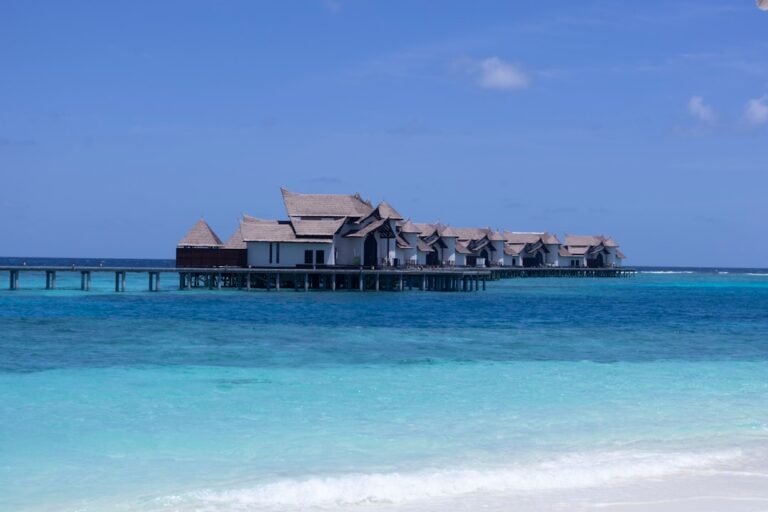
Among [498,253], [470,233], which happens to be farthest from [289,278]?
[498,253]

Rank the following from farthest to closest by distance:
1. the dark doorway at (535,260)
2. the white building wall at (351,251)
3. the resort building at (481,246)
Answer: the dark doorway at (535,260), the resort building at (481,246), the white building wall at (351,251)

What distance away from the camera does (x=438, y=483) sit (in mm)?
9055

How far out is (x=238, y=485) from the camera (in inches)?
356

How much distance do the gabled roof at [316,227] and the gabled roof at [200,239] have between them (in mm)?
4549

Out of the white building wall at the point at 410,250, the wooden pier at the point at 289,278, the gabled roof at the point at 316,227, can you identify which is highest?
the gabled roof at the point at 316,227

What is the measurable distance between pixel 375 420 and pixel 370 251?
127ft

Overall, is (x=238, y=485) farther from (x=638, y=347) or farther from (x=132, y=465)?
(x=638, y=347)

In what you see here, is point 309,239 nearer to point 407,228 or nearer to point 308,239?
point 308,239

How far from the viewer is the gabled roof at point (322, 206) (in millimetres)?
50719

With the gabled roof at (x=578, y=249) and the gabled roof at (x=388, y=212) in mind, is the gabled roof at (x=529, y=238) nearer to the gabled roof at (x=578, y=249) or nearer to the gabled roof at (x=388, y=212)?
the gabled roof at (x=578, y=249)

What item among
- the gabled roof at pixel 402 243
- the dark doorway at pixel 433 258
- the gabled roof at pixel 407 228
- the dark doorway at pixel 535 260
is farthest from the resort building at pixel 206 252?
the dark doorway at pixel 535 260

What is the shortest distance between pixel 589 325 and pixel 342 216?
22582mm

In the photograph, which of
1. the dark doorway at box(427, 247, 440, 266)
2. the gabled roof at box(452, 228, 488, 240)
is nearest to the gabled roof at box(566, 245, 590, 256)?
the gabled roof at box(452, 228, 488, 240)

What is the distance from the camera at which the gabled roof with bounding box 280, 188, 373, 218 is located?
166 ft
